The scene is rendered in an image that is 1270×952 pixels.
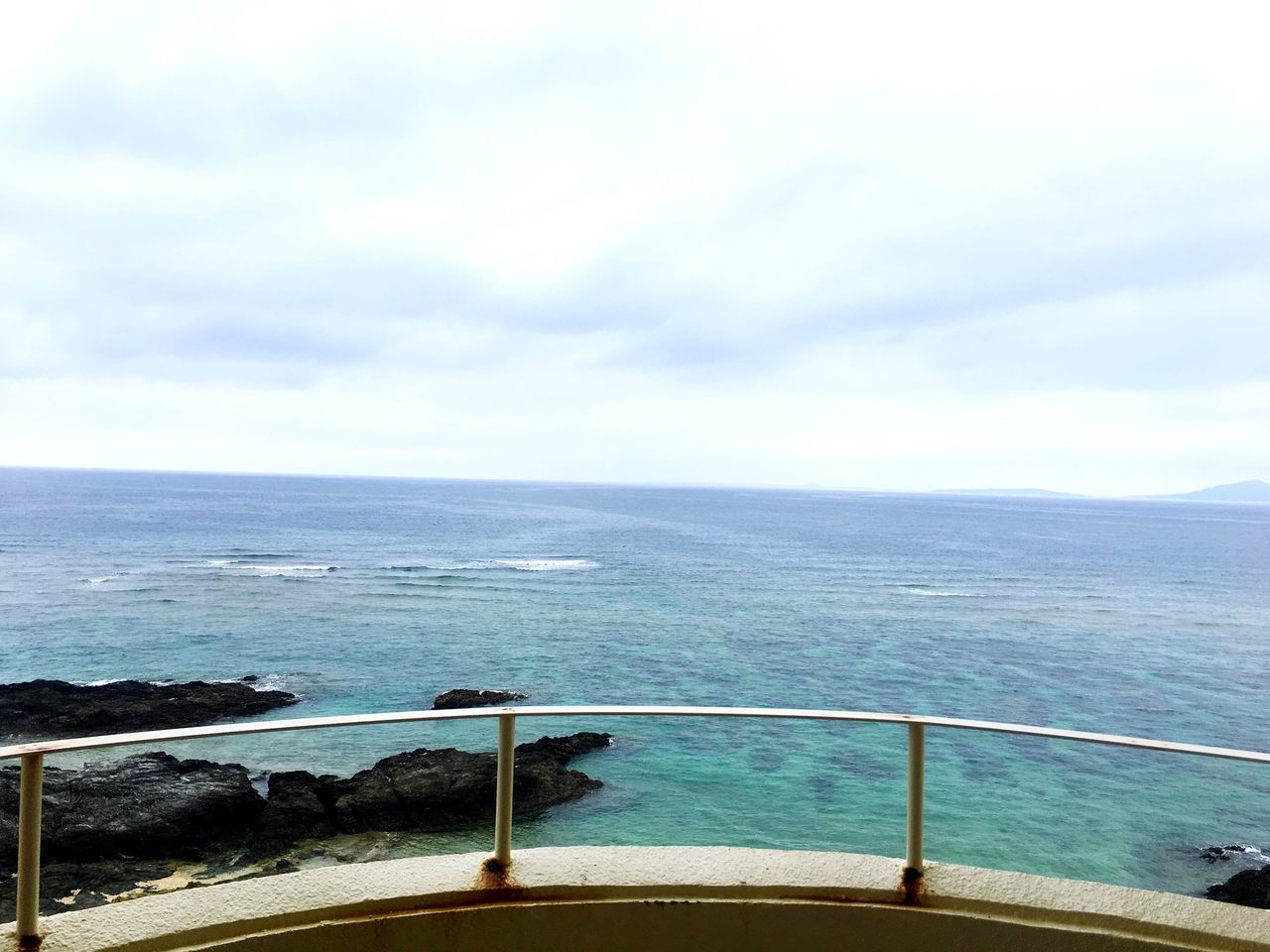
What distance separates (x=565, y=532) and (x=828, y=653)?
49992 mm

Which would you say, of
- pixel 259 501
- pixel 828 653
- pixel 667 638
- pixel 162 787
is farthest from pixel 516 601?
pixel 259 501

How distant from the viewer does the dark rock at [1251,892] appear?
2717mm

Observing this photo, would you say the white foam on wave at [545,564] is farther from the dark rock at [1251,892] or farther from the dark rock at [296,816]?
the dark rock at [1251,892]

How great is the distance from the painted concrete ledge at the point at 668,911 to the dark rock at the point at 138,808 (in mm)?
305

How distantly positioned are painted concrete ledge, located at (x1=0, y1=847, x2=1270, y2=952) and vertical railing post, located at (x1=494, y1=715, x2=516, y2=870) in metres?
0.09

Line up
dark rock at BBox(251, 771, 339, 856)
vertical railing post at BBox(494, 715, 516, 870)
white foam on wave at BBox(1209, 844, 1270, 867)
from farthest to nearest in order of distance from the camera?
1. white foam on wave at BBox(1209, 844, 1270, 867)
2. dark rock at BBox(251, 771, 339, 856)
3. vertical railing post at BBox(494, 715, 516, 870)

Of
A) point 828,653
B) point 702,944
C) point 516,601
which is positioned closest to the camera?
point 702,944

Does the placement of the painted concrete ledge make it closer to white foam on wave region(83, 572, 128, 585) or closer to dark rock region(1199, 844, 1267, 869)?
dark rock region(1199, 844, 1267, 869)

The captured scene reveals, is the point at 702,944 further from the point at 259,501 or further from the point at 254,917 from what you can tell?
the point at 259,501

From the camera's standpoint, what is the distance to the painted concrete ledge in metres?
2.48

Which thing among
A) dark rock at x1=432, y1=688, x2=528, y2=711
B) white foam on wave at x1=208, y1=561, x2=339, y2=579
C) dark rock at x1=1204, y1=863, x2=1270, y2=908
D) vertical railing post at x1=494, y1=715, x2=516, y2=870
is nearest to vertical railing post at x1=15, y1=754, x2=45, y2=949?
vertical railing post at x1=494, y1=715, x2=516, y2=870

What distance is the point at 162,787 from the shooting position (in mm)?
3598

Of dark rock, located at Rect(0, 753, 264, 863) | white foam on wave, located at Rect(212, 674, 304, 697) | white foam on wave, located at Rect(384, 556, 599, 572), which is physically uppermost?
dark rock, located at Rect(0, 753, 264, 863)

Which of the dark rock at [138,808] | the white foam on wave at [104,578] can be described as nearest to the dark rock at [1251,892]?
the dark rock at [138,808]
